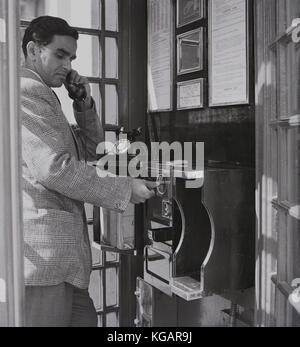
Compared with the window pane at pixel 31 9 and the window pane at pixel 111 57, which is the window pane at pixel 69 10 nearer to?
the window pane at pixel 31 9

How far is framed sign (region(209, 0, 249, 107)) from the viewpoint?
2516 mm

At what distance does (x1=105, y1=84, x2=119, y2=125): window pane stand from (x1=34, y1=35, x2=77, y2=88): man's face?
0.72 m

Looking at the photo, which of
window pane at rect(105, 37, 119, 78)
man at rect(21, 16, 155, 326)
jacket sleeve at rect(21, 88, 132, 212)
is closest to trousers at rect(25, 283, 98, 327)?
man at rect(21, 16, 155, 326)

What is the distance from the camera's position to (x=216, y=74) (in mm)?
2756

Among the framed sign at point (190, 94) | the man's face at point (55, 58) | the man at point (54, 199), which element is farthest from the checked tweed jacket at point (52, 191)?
the framed sign at point (190, 94)

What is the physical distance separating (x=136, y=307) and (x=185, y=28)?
1956mm

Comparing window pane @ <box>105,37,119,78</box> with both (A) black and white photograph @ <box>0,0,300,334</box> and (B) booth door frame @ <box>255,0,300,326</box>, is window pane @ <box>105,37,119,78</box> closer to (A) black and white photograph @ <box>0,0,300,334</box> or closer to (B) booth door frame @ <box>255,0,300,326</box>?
(A) black and white photograph @ <box>0,0,300,334</box>

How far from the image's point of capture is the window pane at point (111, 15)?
3346 millimetres

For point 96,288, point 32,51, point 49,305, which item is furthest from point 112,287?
point 32,51

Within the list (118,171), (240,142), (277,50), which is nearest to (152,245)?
(118,171)

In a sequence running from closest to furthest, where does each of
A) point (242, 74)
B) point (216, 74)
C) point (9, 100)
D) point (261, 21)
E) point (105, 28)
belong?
point (9, 100) → point (261, 21) → point (242, 74) → point (216, 74) → point (105, 28)

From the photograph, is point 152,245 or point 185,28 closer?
point 152,245
